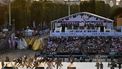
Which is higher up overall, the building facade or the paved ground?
the building facade

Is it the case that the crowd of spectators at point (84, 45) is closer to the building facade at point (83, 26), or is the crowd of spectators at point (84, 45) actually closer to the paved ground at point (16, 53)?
the building facade at point (83, 26)

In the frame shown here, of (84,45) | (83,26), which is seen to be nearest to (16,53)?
(84,45)

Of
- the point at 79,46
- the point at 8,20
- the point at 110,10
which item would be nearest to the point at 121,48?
the point at 79,46

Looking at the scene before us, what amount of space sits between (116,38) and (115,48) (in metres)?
3.62

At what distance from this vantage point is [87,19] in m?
42.5

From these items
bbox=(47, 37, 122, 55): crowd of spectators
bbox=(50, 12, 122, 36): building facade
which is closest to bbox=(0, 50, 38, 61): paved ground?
bbox=(47, 37, 122, 55): crowd of spectators

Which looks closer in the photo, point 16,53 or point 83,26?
point 16,53

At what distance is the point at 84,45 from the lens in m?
37.1

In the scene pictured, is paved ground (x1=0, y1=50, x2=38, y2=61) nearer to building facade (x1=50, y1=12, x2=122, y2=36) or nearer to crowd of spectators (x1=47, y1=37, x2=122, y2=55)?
crowd of spectators (x1=47, y1=37, x2=122, y2=55)

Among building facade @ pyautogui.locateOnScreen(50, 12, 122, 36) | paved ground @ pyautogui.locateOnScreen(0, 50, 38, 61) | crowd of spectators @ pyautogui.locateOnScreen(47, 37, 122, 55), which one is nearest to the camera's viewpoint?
crowd of spectators @ pyautogui.locateOnScreen(47, 37, 122, 55)

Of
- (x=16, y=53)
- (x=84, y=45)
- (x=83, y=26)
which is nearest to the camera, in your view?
(x=84, y=45)

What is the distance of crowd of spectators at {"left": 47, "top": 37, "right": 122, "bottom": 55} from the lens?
3557 cm

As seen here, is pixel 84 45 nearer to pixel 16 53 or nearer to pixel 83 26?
pixel 16 53

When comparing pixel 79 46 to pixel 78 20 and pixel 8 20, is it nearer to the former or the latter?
pixel 78 20
